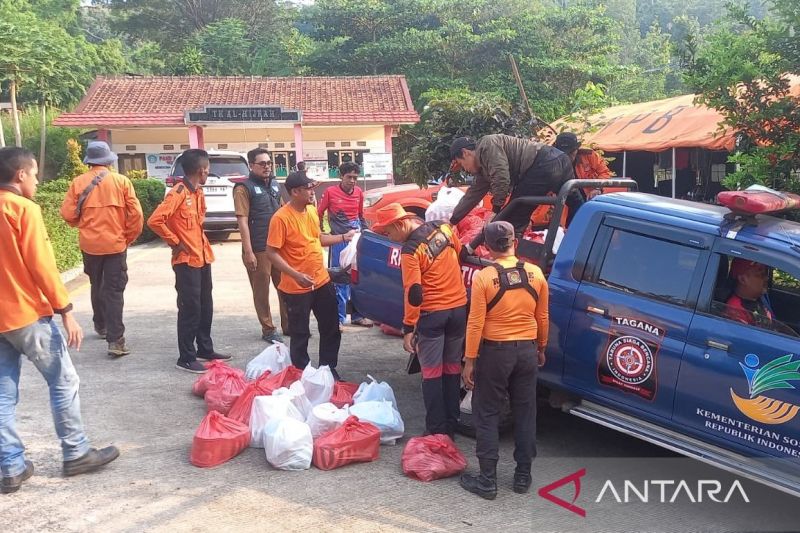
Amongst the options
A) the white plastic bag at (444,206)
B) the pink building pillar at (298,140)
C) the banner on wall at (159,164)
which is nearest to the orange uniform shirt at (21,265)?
the white plastic bag at (444,206)

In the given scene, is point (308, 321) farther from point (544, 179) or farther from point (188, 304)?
point (544, 179)

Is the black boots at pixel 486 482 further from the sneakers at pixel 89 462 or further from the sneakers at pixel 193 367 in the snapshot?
the sneakers at pixel 193 367

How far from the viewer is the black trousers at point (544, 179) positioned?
538cm

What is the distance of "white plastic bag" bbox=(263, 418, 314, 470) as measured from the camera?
13.7 feet

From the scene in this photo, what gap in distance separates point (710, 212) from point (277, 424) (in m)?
2.95

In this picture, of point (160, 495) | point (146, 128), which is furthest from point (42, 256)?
point (146, 128)

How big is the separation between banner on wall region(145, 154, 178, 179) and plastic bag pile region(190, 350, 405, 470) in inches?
745

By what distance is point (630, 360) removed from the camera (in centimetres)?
393

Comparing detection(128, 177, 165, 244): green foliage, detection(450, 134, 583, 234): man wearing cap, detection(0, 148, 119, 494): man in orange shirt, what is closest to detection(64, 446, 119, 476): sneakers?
detection(0, 148, 119, 494): man in orange shirt

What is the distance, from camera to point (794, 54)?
5.90 meters

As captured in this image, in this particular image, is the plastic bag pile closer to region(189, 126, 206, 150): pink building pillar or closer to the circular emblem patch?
the circular emblem patch

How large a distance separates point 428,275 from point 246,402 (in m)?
1.60

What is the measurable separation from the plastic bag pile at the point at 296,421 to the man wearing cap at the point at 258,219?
5.69ft

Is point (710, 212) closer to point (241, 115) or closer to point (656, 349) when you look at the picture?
point (656, 349)
